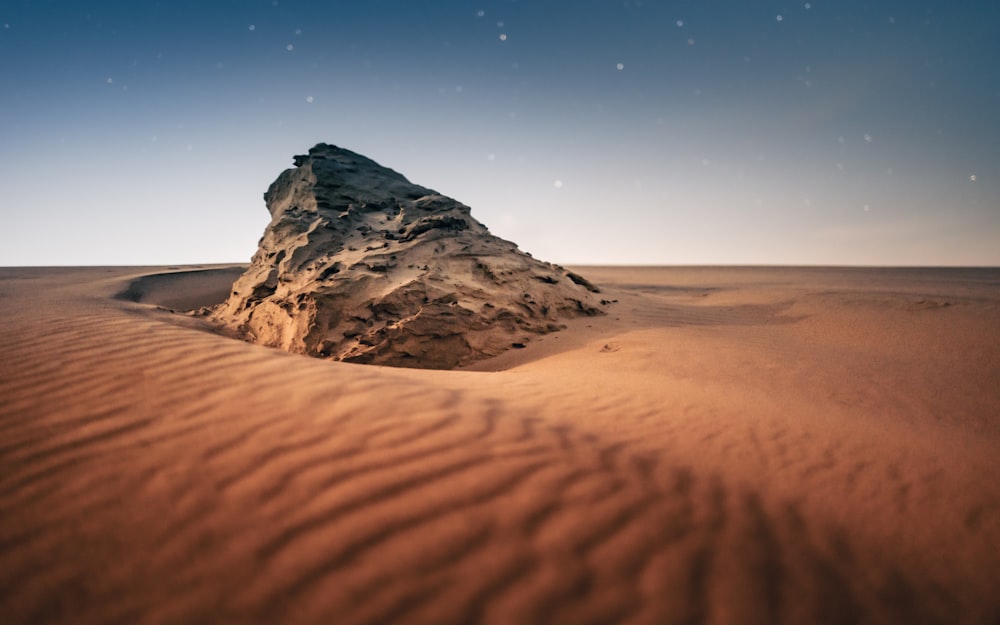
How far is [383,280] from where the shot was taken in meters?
6.45

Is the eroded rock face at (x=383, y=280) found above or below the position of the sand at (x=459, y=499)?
above

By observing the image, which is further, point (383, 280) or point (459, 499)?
point (383, 280)

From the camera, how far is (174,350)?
10.6 feet

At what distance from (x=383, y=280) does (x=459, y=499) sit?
513cm

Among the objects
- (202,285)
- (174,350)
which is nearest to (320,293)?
(174,350)

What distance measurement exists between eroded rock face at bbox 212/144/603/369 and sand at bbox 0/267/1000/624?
235 centimetres

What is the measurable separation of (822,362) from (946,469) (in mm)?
2537

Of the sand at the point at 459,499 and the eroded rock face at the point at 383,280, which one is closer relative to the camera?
the sand at the point at 459,499

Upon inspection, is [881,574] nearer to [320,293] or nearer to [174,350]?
[174,350]

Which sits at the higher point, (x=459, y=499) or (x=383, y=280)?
(x=383, y=280)

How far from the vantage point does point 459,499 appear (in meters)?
1.77

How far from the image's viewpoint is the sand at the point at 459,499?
4.63ft

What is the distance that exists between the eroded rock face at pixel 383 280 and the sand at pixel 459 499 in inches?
92.5

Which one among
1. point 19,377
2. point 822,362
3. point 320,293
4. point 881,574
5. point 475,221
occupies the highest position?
point 475,221
